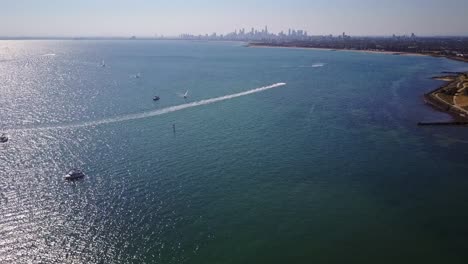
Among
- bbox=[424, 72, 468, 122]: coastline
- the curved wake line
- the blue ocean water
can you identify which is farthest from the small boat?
bbox=[424, 72, 468, 122]: coastline

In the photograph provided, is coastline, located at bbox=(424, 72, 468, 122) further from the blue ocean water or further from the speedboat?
the speedboat

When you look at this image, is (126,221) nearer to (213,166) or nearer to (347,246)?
(213,166)

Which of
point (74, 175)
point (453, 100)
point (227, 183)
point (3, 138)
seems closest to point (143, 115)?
point (3, 138)

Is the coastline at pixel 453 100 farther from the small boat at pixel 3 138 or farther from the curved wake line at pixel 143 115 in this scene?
the small boat at pixel 3 138

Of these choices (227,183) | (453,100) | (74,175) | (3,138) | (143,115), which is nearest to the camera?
(74,175)

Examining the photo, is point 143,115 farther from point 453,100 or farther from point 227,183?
point 453,100

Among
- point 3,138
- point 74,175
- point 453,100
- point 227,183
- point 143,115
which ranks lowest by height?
point 227,183

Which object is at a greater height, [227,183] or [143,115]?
[143,115]

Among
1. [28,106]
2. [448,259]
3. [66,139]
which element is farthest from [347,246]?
[28,106]
